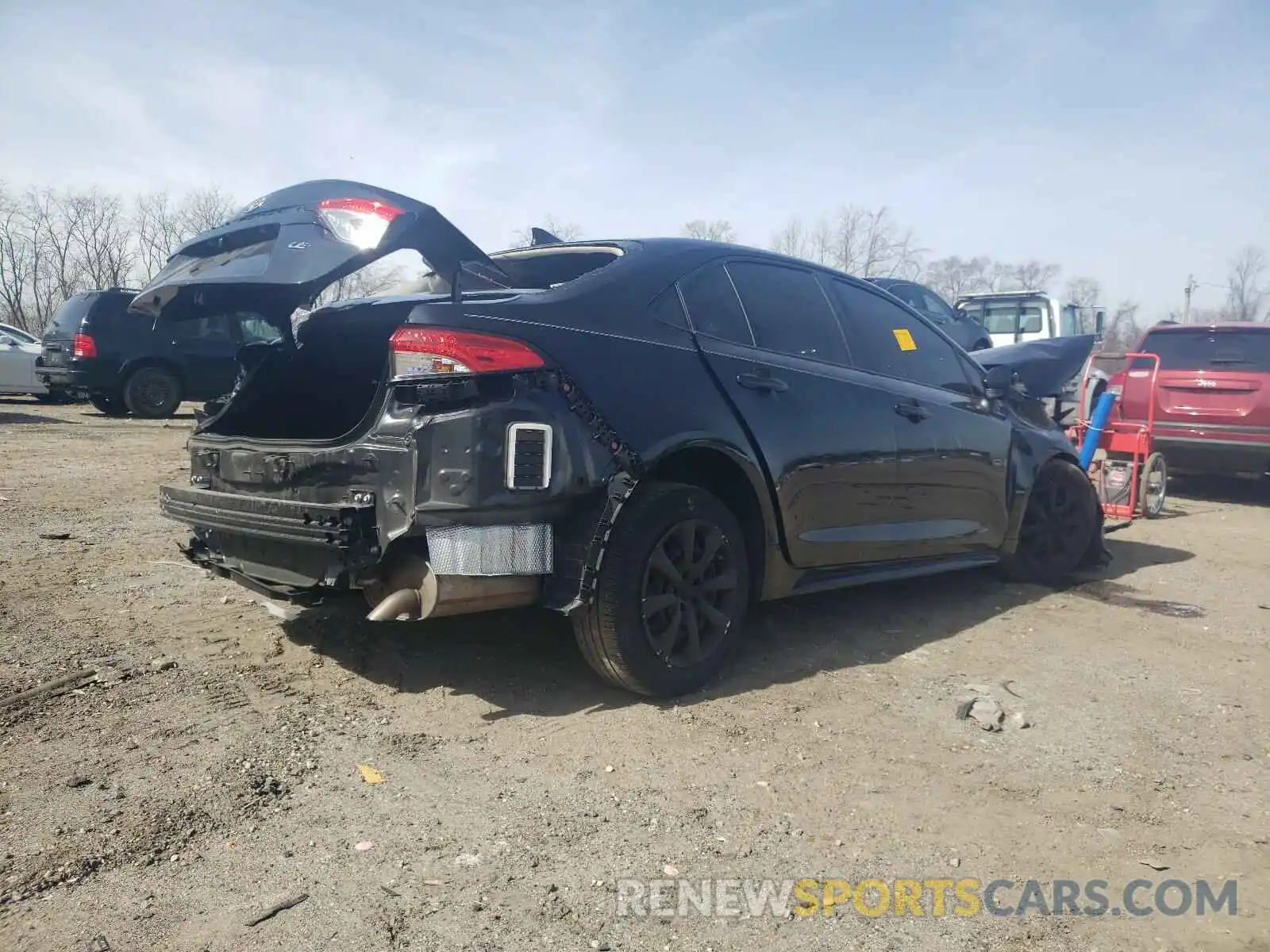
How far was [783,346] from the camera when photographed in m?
4.08

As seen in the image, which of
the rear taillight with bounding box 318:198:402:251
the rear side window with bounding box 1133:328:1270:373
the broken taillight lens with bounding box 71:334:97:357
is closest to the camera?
the rear taillight with bounding box 318:198:402:251

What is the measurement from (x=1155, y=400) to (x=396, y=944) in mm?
9711

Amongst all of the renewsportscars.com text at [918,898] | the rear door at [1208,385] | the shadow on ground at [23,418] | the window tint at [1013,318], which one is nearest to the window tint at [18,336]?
the shadow on ground at [23,418]

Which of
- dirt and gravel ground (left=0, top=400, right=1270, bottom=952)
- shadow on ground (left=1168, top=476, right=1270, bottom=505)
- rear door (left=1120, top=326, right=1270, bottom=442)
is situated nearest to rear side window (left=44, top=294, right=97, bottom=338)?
dirt and gravel ground (left=0, top=400, right=1270, bottom=952)

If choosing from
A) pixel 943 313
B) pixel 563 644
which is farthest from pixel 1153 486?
pixel 563 644

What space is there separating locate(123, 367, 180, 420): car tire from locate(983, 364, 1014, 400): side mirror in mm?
12616

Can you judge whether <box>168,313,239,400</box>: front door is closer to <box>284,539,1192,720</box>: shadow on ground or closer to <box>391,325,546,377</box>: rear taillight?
<box>284,539,1192,720</box>: shadow on ground

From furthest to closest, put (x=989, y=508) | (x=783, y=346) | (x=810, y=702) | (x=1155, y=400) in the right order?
1. (x=1155, y=400)
2. (x=989, y=508)
3. (x=783, y=346)
4. (x=810, y=702)

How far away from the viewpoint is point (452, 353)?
3.02m

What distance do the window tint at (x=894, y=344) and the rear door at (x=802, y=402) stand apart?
0.53ft

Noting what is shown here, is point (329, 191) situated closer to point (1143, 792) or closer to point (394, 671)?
point (394, 671)

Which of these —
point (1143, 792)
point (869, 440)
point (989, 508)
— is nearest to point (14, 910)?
point (1143, 792)

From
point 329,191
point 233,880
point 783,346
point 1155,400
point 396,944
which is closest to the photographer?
point 396,944

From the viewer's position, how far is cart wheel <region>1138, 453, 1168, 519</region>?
828cm
